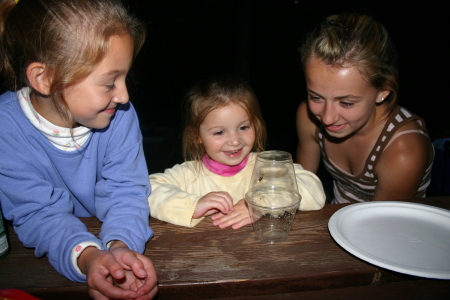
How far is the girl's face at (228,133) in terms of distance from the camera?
170 centimetres

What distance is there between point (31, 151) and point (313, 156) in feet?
6.62

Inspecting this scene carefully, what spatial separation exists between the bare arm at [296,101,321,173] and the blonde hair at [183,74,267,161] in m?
0.61

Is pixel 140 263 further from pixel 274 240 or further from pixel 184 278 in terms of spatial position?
pixel 274 240

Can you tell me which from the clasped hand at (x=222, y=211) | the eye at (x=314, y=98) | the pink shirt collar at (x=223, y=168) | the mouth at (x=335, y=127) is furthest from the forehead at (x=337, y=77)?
the clasped hand at (x=222, y=211)

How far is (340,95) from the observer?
1630 mm

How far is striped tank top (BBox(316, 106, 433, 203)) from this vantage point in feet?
6.25

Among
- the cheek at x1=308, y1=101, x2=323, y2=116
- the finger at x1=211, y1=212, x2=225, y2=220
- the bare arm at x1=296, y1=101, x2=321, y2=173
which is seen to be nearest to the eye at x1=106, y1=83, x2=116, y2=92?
the finger at x1=211, y1=212, x2=225, y2=220

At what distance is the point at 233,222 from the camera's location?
3.96ft

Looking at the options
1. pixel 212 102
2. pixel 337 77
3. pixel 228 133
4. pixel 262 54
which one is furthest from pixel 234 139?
pixel 262 54

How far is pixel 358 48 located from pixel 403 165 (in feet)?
2.44

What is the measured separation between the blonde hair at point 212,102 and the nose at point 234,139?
13cm

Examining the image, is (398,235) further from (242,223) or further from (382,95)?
(382,95)

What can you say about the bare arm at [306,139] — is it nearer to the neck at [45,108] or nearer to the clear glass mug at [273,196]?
the clear glass mug at [273,196]

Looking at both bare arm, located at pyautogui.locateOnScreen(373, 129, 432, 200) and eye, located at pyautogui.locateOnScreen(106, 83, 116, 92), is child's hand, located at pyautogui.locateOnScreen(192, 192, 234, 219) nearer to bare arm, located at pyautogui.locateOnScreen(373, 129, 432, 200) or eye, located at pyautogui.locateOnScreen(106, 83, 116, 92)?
eye, located at pyautogui.locateOnScreen(106, 83, 116, 92)
